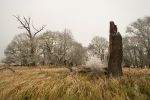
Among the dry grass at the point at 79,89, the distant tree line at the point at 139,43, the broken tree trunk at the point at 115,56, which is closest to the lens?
the dry grass at the point at 79,89

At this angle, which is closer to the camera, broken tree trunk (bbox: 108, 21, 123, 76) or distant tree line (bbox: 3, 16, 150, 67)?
broken tree trunk (bbox: 108, 21, 123, 76)

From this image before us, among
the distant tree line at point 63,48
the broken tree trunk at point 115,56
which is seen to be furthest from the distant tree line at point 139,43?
the broken tree trunk at point 115,56

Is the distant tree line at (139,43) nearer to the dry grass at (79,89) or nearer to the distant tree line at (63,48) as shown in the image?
the distant tree line at (63,48)

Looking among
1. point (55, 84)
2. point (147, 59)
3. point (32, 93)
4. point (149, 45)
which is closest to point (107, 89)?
point (55, 84)

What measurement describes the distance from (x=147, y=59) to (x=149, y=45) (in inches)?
126

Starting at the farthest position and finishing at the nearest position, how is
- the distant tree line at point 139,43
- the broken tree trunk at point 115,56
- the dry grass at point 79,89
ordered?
the distant tree line at point 139,43 → the broken tree trunk at point 115,56 → the dry grass at point 79,89

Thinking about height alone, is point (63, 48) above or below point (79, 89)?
above

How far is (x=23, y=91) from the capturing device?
6.48 m

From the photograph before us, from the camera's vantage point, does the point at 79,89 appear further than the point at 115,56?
No

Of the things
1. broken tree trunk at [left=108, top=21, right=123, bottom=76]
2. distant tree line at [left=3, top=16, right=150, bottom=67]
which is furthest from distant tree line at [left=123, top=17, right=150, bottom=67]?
broken tree trunk at [left=108, top=21, right=123, bottom=76]

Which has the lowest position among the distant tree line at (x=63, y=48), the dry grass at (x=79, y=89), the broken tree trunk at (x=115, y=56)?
the dry grass at (x=79, y=89)

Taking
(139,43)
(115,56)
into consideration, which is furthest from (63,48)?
(115,56)

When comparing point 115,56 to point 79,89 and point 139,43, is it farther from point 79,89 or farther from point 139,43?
point 139,43

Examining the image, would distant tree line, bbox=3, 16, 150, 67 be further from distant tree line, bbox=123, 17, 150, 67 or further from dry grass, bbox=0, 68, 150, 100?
dry grass, bbox=0, 68, 150, 100
